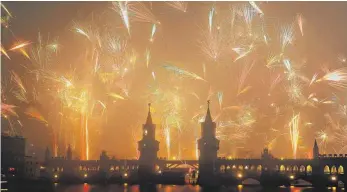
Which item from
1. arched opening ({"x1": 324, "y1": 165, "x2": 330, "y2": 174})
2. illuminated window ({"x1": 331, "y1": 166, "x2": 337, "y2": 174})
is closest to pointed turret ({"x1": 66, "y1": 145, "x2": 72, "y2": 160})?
arched opening ({"x1": 324, "y1": 165, "x2": 330, "y2": 174})

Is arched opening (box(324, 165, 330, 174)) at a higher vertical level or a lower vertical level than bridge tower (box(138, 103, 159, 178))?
lower

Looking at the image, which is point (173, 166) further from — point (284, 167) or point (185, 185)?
point (284, 167)

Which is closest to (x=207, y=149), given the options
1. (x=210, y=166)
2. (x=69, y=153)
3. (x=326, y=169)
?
(x=210, y=166)

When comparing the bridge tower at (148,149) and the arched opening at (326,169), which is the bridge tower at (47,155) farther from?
the arched opening at (326,169)

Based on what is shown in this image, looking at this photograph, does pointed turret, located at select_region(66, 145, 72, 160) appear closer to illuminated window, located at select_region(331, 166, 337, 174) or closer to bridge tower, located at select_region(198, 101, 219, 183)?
bridge tower, located at select_region(198, 101, 219, 183)

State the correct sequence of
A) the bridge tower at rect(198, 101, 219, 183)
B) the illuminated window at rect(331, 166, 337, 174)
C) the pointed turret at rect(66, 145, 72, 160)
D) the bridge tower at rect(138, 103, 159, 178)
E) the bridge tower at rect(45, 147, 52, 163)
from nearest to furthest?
the illuminated window at rect(331, 166, 337, 174) → the bridge tower at rect(198, 101, 219, 183) → the bridge tower at rect(138, 103, 159, 178) → the pointed turret at rect(66, 145, 72, 160) → the bridge tower at rect(45, 147, 52, 163)

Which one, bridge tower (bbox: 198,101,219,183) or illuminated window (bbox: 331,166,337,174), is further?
bridge tower (bbox: 198,101,219,183)

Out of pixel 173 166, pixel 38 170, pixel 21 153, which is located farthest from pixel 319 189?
pixel 21 153
